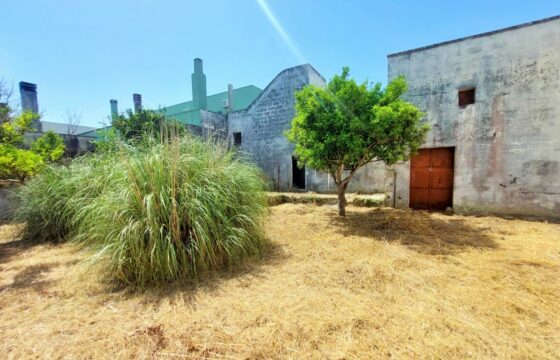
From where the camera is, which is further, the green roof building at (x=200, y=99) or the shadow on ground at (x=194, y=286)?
the green roof building at (x=200, y=99)

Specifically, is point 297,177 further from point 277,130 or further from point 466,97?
point 466,97

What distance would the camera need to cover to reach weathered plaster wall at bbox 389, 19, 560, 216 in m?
5.18

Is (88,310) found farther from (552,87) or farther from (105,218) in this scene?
(552,87)

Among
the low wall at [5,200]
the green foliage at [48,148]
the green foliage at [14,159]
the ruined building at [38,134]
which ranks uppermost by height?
the ruined building at [38,134]

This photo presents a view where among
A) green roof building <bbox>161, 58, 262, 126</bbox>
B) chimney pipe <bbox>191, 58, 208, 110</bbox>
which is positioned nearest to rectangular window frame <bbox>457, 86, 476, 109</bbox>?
green roof building <bbox>161, 58, 262, 126</bbox>

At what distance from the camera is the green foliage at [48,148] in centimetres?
547

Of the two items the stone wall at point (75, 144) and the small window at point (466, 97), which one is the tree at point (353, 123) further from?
the stone wall at point (75, 144)

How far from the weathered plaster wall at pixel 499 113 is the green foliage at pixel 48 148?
29.1 feet

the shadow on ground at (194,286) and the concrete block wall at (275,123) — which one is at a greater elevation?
the concrete block wall at (275,123)

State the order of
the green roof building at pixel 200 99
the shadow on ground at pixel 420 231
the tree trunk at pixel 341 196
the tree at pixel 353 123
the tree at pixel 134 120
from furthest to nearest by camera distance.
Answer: the green roof building at pixel 200 99 → the tree at pixel 134 120 → the tree trunk at pixel 341 196 → the tree at pixel 353 123 → the shadow on ground at pixel 420 231

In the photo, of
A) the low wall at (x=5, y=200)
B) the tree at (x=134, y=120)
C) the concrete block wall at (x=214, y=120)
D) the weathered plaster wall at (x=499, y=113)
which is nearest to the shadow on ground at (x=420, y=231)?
the weathered plaster wall at (x=499, y=113)

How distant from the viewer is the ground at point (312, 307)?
161cm

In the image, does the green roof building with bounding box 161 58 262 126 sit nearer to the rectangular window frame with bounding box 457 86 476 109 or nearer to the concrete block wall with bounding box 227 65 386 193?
the concrete block wall with bounding box 227 65 386 193

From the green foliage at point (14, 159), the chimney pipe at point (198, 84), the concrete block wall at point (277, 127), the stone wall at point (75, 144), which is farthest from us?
the chimney pipe at point (198, 84)
